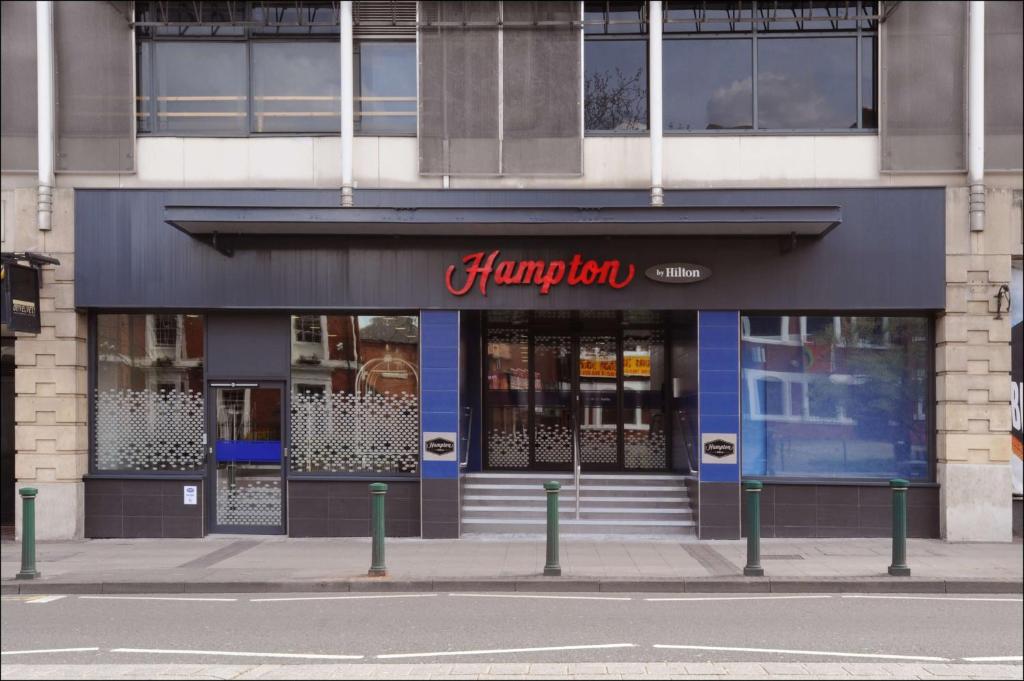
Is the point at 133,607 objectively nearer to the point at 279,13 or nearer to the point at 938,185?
the point at 279,13

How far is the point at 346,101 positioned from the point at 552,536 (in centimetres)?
696

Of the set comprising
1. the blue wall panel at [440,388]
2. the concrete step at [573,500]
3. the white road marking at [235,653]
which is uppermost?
the blue wall panel at [440,388]

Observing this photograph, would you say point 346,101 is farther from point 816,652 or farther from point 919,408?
point 816,652

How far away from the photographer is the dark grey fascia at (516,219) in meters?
12.8

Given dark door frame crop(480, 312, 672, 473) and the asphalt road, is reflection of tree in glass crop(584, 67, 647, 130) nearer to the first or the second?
dark door frame crop(480, 312, 672, 473)

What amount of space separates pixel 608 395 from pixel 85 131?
9.21 metres

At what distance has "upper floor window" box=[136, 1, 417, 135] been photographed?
14164 mm

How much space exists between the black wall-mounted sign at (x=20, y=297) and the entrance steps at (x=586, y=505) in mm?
6851

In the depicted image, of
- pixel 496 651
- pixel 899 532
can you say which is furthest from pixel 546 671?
pixel 899 532

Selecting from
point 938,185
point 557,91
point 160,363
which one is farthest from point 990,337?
point 160,363

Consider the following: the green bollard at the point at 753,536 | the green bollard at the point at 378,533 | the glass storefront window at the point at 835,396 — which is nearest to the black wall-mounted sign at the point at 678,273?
the glass storefront window at the point at 835,396

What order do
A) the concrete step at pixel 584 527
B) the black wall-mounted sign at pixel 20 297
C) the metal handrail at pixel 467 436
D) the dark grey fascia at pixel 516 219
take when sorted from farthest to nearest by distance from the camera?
the metal handrail at pixel 467 436 → the concrete step at pixel 584 527 → the black wall-mounted sign at pixel 20 297 → the dark grey fascia at pixel 516 219

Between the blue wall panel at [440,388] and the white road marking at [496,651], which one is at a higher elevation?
the blue wall panel at [440,388]

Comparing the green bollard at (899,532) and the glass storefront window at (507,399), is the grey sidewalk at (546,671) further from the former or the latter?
the glass storefront window at (507,399)
